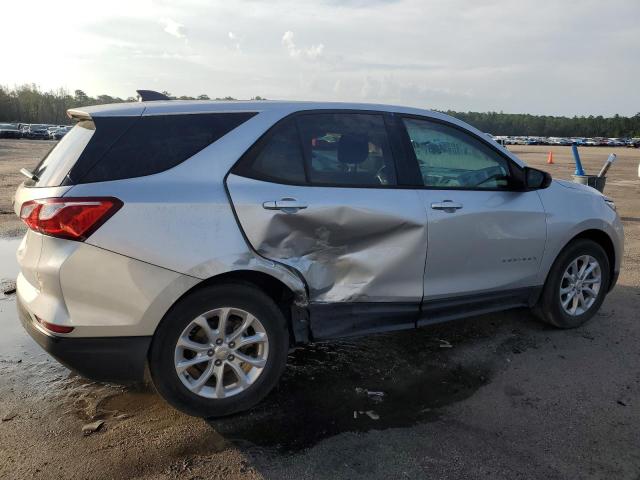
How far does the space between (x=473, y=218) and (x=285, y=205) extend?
4.85 feet

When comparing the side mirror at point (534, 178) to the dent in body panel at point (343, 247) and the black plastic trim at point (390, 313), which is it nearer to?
the black plastic trim at point (390, 313)

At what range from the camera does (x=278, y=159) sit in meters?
3.32

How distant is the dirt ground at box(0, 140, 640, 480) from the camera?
2826mm

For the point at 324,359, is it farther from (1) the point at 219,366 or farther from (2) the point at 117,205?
(2) the point at 117,205

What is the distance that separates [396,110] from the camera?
12.8 ft

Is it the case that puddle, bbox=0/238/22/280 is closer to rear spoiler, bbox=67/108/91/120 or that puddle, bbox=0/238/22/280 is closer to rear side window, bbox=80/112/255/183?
rear spoiler, bbox=67/108/91/120

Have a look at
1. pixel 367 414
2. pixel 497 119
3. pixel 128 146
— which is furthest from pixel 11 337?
pixel 497 119

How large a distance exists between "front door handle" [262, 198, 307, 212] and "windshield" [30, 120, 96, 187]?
1055mm

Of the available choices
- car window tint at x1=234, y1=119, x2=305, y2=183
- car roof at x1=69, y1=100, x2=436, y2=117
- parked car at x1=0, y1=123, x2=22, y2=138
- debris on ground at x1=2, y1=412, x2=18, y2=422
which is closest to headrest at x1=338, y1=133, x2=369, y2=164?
car roof at x1=69, y1=100, x2=436, y2=117

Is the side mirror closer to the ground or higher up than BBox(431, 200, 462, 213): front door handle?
higher up

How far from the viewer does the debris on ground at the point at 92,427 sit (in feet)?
10.2

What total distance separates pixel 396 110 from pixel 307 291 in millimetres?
1493

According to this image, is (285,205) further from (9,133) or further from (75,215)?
(9,133)

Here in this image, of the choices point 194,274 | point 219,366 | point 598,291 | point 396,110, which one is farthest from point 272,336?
point 598,291
